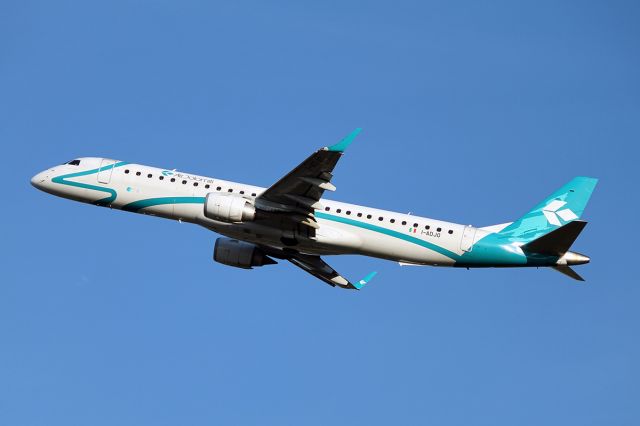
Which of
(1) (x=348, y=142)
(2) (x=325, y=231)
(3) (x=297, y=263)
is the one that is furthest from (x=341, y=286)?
(1) (x=348, y=142)

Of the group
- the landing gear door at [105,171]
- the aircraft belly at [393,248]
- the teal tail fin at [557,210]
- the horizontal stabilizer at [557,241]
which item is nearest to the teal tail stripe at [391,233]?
the aircraft belly at [393,248]

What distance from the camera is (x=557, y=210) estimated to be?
5300 cm

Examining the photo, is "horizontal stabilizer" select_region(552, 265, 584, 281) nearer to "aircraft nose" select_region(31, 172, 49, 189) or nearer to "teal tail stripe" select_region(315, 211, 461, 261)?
"teal tail stripe" select_region(315, 211, 461, 261)

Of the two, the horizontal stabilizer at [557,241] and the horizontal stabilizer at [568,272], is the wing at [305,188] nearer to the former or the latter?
the horizontal stabilizer at [557,241]

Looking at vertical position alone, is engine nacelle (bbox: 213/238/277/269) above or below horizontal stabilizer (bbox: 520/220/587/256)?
below

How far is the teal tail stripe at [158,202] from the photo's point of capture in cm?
5225

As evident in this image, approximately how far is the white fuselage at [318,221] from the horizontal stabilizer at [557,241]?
322 centimetres

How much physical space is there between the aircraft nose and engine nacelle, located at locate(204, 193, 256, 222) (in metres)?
12.0

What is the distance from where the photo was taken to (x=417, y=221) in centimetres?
5122

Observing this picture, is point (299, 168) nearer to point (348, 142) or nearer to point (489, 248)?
point (348, 142)

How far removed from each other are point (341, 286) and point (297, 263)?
10.1 ft

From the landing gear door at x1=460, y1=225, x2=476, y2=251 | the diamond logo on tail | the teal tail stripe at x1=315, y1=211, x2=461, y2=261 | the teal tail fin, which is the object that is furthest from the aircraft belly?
the diamond logo on tail

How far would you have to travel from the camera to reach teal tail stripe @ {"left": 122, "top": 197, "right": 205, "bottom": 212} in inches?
2057

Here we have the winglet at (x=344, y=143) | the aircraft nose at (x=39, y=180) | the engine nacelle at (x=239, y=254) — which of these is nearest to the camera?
the winglet at (x=344, y=143)
